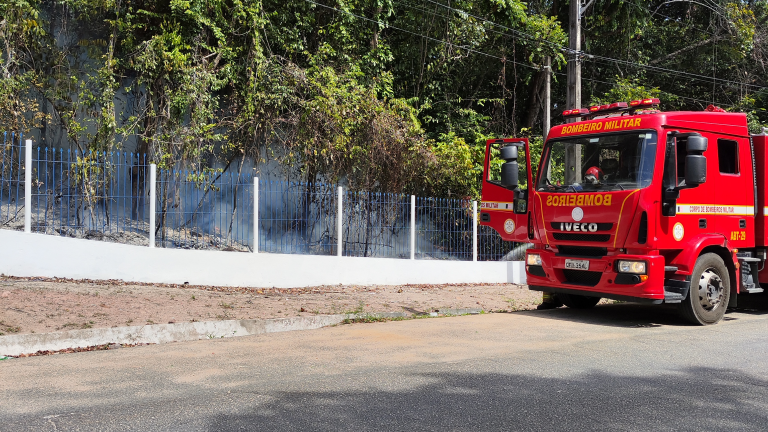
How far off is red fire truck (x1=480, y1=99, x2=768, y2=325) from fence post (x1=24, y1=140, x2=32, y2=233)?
7201mm

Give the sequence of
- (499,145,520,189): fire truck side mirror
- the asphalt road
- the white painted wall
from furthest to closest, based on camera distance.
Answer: the white painted wall < (499,145,520,189): fire truck side mirror < the asphalt road

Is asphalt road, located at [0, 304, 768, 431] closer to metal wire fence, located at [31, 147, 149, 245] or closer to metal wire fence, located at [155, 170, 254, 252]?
metal wire fence, located at [155, 170, 254, 252]

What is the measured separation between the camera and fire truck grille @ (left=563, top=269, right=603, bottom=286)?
862cm

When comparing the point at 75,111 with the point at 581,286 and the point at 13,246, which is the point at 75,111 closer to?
the point at 13,246

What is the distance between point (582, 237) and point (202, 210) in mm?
6599

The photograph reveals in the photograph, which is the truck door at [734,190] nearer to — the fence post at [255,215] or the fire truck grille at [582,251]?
the fire truck grille at [582,251]

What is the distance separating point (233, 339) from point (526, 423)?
449 cm

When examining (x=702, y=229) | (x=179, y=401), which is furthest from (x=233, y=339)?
(x=702, y=229)

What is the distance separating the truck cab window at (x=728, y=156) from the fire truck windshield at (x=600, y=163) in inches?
52.5

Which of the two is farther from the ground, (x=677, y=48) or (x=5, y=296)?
(x=677, y=48)

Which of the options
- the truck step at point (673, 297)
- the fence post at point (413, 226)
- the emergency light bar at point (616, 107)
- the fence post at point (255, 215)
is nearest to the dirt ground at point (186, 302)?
the fence post at point (255, 215)

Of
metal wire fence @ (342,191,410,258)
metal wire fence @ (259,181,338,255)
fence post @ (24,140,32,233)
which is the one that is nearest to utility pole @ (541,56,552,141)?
metal wire fence @ (342,191,410,258)

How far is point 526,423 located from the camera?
167 inches

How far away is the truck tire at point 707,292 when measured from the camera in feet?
28.0
